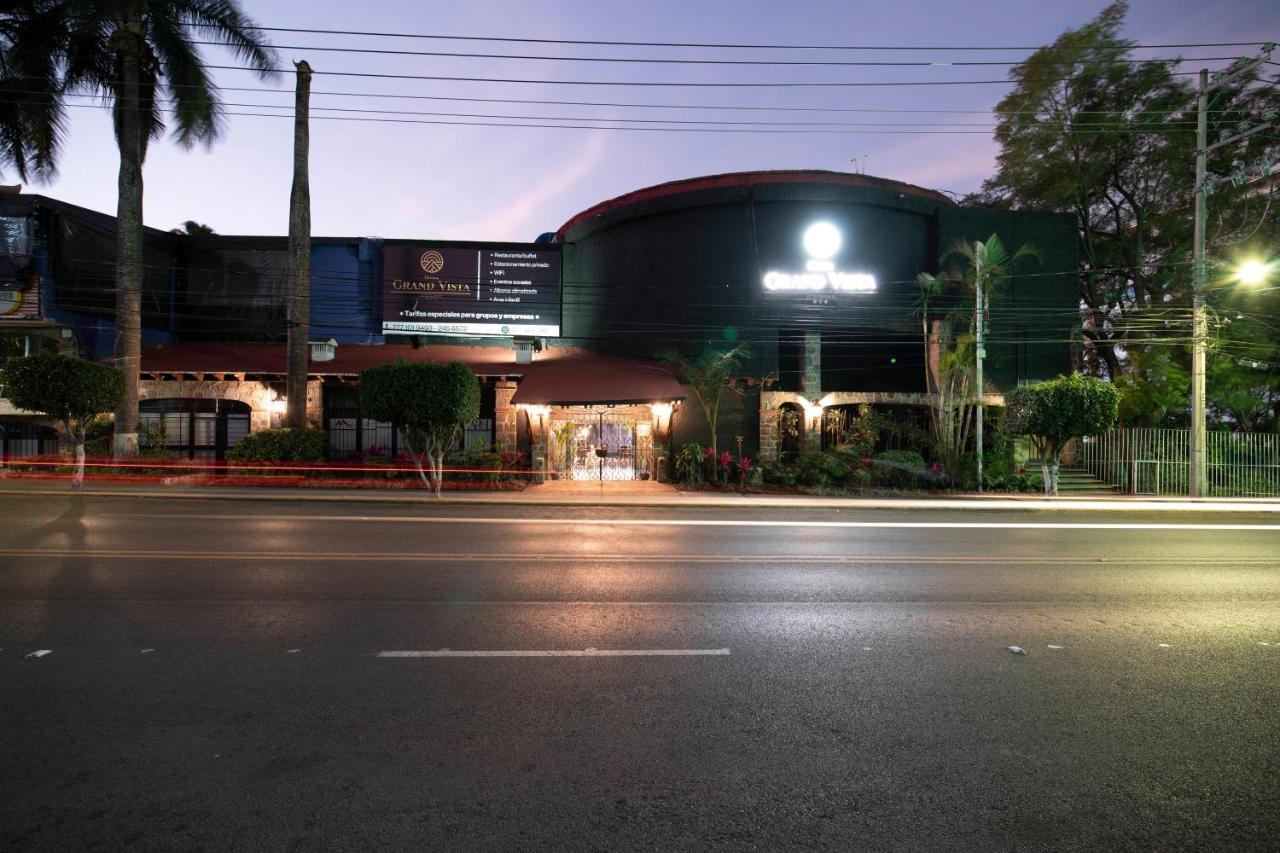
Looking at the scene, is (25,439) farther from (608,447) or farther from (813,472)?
(813,472)

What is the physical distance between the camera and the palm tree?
60.0 feet

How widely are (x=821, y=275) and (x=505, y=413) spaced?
11.9 m

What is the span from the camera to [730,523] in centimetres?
1262

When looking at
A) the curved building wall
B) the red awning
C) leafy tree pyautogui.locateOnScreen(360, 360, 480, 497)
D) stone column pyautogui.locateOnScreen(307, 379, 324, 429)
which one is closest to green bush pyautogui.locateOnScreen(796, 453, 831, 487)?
the curved building wall

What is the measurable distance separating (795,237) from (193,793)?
21.4 metres

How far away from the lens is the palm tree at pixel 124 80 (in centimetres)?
1830

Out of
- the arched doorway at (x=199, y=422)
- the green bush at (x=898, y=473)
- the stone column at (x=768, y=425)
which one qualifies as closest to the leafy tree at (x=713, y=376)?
the stone column at (x=768, y=425)

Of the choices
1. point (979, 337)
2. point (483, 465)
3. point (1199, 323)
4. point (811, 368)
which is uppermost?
point (1199, 323)

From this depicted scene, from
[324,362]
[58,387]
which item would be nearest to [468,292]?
[324,362]

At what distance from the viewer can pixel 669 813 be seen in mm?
2939

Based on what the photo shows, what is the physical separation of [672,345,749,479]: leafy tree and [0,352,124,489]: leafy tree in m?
16.3

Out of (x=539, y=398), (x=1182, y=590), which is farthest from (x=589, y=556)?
(x=539, y=398)

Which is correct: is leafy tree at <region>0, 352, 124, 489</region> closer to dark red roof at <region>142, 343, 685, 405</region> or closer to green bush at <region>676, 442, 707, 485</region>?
dark red roof at <region>142, 343, 685, 405</region>

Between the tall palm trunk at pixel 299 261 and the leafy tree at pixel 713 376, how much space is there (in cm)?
1171
